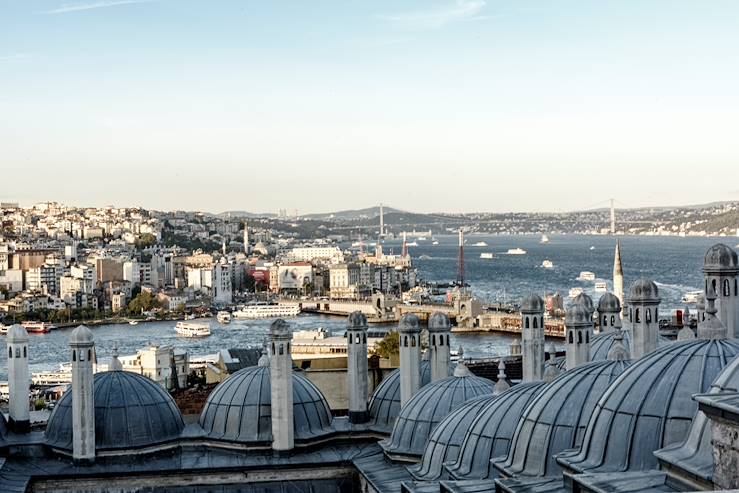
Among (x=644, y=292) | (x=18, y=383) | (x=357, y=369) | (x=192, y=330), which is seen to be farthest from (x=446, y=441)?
(x=192, y=330)

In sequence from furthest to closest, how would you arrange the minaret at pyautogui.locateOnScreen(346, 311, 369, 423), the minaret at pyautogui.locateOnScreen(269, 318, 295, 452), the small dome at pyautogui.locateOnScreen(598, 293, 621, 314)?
1. the small dome at pyautogui.locateOnScreen(598, 293, 621, 314)
2. the minaret at pyautogui.locateOnScreen(346, 311, 369, 423)
3. the minaret at pyautogui.locateOnScreen(269, 318, 295, 452)

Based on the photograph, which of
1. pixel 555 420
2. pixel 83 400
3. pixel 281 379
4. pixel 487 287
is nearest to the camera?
pixel 555 420

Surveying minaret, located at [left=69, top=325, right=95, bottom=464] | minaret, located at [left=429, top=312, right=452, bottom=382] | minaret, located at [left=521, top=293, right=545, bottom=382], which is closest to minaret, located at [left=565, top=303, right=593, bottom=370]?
minaret, located at [left=521, top=293, right=545, bottom=382]

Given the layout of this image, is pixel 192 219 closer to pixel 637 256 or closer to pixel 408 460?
pixel 637 256

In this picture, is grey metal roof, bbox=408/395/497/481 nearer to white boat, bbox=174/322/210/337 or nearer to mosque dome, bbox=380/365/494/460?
mosque dome, bbox=380/365/494/460

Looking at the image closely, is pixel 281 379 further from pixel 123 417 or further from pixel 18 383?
pixel 18 383

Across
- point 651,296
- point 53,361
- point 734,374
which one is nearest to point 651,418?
point 734,374

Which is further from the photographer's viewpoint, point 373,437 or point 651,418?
point 373,437
